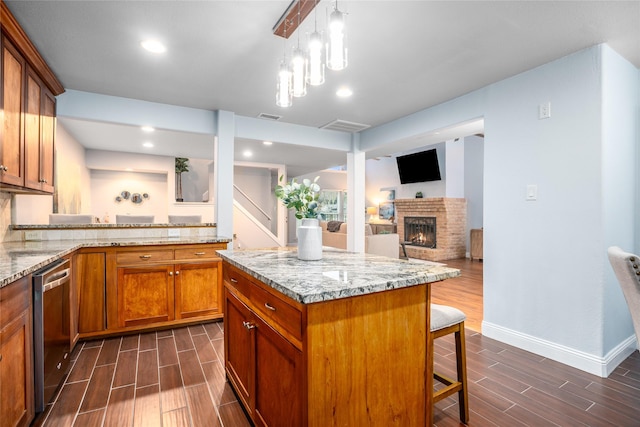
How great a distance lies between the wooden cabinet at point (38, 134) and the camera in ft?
7.95

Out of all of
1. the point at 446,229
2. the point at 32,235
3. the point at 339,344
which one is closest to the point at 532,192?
the point at 339,344

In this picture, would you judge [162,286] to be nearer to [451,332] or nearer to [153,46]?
[153,46]

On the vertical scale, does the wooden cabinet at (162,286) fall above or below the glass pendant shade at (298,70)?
below

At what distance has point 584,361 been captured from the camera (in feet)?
7.74

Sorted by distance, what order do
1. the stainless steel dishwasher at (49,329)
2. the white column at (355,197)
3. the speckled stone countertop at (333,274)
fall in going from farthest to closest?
the white column at (355,197) < the stainless steel dishwasher at (49,329) < the speckled stone countertop at (333,274)

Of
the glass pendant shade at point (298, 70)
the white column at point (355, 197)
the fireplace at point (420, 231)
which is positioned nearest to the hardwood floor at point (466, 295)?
Answer: the white column at point (355, 197)

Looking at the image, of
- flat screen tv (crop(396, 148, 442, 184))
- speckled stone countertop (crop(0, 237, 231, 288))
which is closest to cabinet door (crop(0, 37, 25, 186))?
speckled stone countertop (crop(0, 237, 231, 288))

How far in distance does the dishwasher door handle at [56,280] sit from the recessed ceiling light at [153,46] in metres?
1.66

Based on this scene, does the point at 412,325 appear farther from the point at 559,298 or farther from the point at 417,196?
the point at 417,196

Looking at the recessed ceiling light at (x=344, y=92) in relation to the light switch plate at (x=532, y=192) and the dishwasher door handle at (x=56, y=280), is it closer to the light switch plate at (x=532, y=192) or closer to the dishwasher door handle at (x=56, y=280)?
the light switch plate at (x=532, y=192)

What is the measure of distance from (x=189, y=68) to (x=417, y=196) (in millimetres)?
7312

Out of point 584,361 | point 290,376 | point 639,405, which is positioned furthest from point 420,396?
point 584,361

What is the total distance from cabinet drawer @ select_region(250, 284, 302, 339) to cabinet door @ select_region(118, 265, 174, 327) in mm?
1904

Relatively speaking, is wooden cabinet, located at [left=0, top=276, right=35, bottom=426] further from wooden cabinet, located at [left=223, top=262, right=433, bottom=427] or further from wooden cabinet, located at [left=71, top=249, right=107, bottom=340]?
wooden cabinet, located at [left=71, top=249, right=107, bottom=340]
